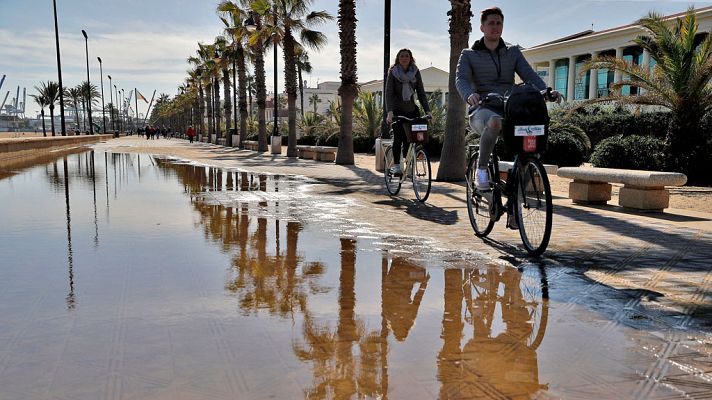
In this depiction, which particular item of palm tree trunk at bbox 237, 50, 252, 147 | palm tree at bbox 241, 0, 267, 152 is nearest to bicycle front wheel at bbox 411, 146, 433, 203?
palm tree at bbox 241, 0, 267, 152

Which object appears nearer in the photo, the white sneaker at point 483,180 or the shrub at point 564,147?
A: the white sneaker at point 483,180

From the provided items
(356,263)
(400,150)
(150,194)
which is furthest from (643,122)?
(356,263)

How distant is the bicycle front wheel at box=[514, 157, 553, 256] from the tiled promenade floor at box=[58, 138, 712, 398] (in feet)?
0.52

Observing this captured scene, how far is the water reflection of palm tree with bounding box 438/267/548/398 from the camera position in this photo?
7.98 ft

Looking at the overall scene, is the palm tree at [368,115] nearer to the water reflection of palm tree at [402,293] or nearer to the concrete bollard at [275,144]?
the concrete bollard at [275,144]

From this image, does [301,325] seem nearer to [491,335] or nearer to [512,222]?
[491,335]

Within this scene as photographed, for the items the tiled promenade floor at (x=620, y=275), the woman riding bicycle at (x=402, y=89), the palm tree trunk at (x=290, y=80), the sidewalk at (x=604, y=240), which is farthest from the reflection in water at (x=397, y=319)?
the palm tree trunk at (x=290, y=80)

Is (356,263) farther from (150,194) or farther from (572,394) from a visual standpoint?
(150,194)

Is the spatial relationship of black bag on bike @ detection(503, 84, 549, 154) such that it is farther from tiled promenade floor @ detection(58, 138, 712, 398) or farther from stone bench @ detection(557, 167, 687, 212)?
stone bench @ detection(557, 167, 687, 212)

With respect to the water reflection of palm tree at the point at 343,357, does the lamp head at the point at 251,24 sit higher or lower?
higher

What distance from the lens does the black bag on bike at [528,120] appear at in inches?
186

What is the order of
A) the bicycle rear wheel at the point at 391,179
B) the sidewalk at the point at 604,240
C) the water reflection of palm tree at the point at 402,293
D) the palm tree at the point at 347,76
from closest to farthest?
the water reflection of palm tree at the point at 402,293 < the sidewalk at the point at 604,240 < the bicycle rear wheel at the point at 391,179 < the palm tree at the point at 347,76

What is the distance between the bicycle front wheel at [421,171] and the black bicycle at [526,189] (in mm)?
3033

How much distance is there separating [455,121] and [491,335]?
32.8 feet
